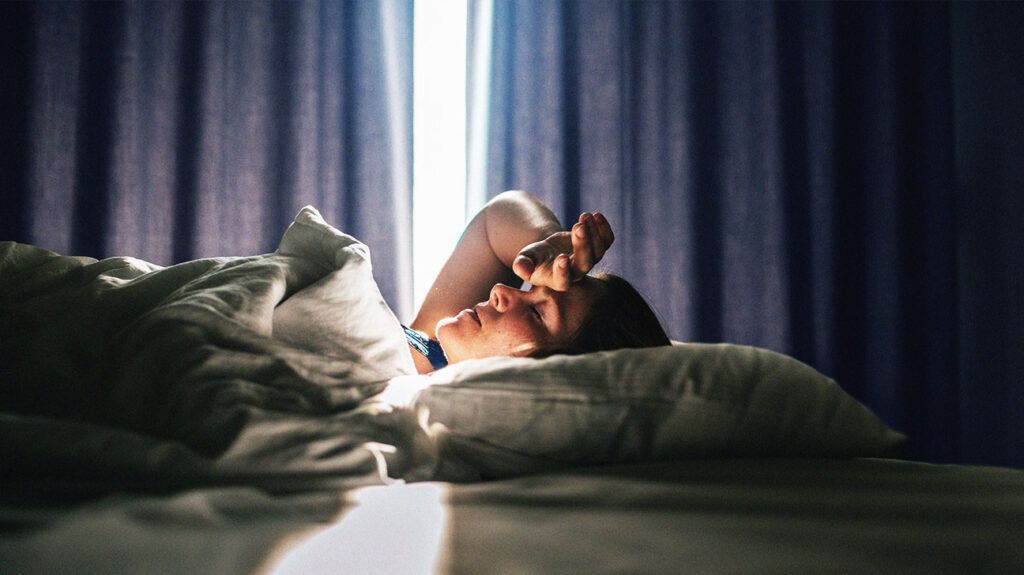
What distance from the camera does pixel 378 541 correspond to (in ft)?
1.28

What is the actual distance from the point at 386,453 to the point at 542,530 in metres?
0.20

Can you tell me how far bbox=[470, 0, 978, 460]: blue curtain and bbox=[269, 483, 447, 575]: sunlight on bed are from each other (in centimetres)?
186

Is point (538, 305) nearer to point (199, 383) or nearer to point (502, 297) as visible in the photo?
point (502, 297)

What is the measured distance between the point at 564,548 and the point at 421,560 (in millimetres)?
80

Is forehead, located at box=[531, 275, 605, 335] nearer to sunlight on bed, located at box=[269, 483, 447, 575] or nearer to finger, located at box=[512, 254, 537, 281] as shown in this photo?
finger, located at box=[512, 254, 537, 281]

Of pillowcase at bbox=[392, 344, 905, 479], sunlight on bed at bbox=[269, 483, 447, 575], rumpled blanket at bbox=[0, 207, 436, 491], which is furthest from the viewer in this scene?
pillowcase at bbox=[392, 344, 905, 479]

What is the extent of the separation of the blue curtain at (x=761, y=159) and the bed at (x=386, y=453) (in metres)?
1.49

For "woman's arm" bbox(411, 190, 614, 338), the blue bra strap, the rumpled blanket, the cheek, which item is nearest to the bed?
the rumpled blanket

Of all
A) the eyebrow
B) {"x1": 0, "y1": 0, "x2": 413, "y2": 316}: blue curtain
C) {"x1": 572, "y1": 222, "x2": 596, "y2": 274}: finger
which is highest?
{"x1": 0, "y1": 0, "x2": 413, "y2": 316}: blue curtain

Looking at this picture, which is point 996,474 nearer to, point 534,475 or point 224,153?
point 534,475

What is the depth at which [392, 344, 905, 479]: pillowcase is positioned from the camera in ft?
2.13

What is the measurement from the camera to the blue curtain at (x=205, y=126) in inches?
85.4

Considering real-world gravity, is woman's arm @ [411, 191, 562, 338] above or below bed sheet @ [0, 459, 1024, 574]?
above

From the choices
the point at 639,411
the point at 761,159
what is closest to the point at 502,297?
the point at 639,411
